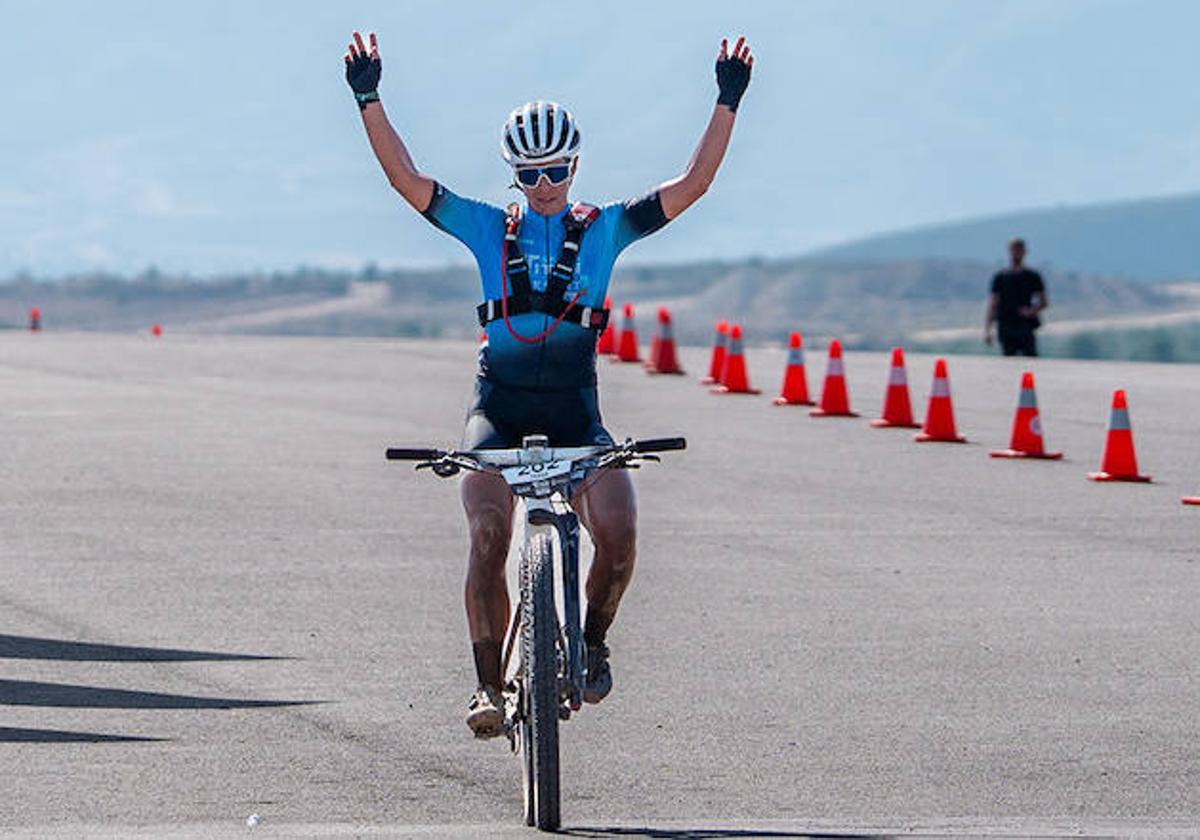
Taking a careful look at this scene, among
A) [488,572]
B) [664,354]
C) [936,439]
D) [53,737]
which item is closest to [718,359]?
[664,354]

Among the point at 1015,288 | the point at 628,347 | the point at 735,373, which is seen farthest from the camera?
the point at 628,347

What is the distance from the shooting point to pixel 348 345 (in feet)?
140

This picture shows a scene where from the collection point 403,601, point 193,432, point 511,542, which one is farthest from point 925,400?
point 511,542

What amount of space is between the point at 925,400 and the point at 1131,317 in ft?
299

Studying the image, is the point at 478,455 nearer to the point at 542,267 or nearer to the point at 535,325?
the point at 535,325

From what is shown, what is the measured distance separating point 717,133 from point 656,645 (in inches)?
139

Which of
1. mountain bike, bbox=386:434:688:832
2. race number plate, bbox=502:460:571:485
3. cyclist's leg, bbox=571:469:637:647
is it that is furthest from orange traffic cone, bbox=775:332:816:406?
race number plate, bbox=502:460:571:485

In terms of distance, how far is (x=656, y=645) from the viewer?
41.8 feet

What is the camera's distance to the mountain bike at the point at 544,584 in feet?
28.0

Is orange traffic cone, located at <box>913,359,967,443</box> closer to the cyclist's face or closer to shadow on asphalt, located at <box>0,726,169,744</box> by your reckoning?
shadow on asphalt, located at <box>0,726,169,744</box>

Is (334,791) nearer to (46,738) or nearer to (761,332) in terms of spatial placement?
(46,738)

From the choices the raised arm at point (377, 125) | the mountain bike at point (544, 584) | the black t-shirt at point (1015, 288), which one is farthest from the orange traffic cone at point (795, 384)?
the mountain bike at point (544, 584)

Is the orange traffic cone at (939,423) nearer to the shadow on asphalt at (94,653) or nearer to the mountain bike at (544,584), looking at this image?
the shadow on asphalt at (94,653)

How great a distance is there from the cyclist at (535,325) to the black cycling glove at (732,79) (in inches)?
5.9
